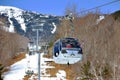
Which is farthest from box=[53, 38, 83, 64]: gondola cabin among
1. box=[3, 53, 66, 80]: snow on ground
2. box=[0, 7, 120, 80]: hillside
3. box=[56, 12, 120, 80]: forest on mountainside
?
box=[3, 53, 66, 80]: snow on ground

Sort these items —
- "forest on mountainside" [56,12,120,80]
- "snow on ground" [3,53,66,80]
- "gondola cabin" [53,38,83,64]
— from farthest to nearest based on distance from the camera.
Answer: "snow on ground" [3,53,66,80], "forest on mountainside" [56,12,120,80], "gondola cabin" [53,38,83,64]

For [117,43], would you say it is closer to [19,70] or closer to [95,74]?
[95,74]

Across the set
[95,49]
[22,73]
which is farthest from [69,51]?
[22,73]

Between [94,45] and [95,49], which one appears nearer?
[95,49]

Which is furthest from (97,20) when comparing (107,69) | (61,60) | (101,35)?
(61,60)

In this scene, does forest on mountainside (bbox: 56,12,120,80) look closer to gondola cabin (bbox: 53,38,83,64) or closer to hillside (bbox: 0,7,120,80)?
hillside (bbox: 0,7,120,80)

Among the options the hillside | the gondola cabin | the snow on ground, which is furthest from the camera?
the snow on ground

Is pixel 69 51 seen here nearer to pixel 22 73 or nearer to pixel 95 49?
pixel 95 49

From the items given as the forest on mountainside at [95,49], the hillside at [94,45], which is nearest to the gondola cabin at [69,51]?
the hillside at [94,45]

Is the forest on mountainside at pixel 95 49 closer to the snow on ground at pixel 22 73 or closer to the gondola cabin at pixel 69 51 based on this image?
the snow on ground at pixel 22 73

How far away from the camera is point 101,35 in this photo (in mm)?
36094

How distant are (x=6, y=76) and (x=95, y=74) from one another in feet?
55.1

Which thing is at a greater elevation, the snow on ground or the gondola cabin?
the gondola cabin

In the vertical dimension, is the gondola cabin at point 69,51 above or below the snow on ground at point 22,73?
above
